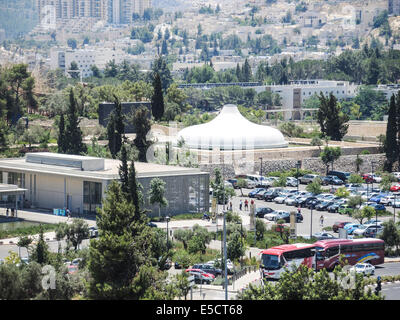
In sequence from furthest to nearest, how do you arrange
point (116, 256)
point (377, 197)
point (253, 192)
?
point (253, 192) → point (377, 197) → point (116, 256)

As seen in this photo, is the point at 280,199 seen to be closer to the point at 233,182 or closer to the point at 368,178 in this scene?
the point at 233,182

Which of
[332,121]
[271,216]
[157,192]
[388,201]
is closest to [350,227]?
[271,216]

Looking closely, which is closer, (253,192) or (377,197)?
(377,197)

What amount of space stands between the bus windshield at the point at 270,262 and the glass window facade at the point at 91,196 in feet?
40.2

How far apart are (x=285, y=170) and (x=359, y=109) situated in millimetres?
47250

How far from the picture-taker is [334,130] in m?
59.6

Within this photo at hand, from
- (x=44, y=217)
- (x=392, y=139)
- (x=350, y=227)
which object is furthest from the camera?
(x=392, y=139)

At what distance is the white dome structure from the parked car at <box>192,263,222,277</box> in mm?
25438

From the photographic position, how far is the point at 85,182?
39.8m

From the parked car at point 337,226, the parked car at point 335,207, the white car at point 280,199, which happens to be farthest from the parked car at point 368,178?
the parked car at point 337,226

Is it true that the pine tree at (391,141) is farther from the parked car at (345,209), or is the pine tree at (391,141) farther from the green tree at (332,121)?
the parked car at (345,209)

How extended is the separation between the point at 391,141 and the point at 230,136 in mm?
8853

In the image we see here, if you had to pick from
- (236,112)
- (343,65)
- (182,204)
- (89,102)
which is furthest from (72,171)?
(343,65)

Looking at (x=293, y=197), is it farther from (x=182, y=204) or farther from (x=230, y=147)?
(x=230, y=147)
